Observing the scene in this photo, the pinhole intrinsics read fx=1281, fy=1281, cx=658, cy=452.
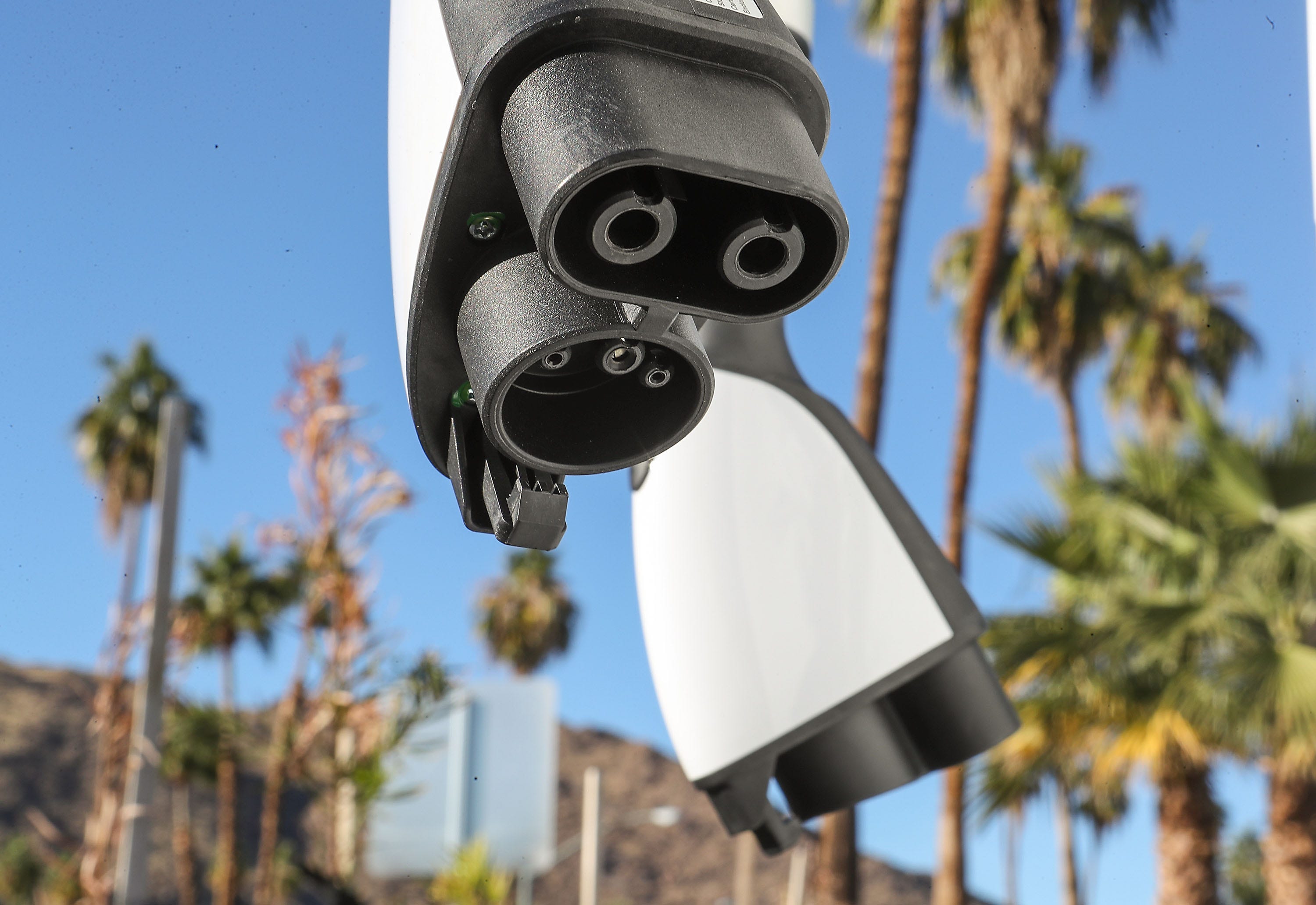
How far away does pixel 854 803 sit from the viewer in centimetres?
113

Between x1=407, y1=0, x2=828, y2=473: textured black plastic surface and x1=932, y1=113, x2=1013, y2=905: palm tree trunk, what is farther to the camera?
x1=932, y1=113, x2=1013, y2=905: palm tree trunk

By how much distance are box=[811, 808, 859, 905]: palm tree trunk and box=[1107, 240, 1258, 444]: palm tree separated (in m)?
13.7

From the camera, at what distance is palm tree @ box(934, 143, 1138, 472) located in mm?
18328

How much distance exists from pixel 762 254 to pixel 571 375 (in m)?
0.11

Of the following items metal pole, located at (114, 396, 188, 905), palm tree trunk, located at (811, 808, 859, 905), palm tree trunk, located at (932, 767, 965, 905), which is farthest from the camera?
palm tree trunk, located at (932, 767, 965, 905)

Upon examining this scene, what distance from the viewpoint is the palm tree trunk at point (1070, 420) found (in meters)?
19.0

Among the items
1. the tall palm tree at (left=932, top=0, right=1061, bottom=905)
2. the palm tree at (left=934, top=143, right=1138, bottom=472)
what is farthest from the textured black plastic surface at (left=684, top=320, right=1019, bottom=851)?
the palm tree at (left=934, top=143, right=1138, bottom=472)

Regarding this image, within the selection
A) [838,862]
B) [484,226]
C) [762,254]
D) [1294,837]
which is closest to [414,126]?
[484,226]

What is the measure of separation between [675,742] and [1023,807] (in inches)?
341

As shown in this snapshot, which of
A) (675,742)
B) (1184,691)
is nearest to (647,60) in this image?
(675,742)

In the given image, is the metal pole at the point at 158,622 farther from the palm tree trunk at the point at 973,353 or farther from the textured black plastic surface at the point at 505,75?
the textured black plastic surface at the point at 505,75

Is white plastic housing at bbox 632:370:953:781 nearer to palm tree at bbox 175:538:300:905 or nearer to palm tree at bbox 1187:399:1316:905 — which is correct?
palm tree at bbox 1187:399:1316:905

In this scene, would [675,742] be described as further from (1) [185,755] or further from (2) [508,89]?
(1) [185,755]

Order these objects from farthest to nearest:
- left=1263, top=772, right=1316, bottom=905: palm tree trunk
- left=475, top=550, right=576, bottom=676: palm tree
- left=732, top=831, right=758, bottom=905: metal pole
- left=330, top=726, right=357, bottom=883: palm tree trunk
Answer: left=475, top=550, right=576, bottom=676: palm tree → left=732, top=831, right=758, bottom=905: metal pole → left=1263, top=772, right=1316, bottom=905: palm tree trunk → left=330, top=726, right=357, bottom=883: palm tree trunk
